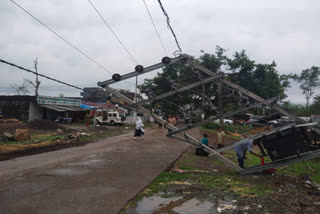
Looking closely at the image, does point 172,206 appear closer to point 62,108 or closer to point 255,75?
point 62,108

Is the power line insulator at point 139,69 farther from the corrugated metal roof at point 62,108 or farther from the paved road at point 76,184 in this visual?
the corrugated metal roof at point 62,108

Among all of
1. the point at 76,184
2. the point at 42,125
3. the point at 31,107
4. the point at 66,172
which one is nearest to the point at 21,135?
the point at 42,125

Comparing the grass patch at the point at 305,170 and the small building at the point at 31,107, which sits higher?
the small building at the point at 31,107

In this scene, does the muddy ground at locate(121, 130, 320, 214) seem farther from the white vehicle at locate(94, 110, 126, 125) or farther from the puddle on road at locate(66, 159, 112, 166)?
the white vehicle at locate(94, 110, 126, 125)

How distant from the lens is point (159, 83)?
139ft

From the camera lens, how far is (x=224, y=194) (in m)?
5.91

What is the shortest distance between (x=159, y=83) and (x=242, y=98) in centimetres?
3480

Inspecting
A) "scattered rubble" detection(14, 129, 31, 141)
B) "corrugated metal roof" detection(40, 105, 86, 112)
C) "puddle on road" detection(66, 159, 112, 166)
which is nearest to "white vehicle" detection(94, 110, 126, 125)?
"corrugated metal roof" detection(40, 105, 86, 112)

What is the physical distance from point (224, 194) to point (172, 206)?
4.99 feet

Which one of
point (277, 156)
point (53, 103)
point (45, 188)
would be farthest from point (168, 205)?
point (53, 103)

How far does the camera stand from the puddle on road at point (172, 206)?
481 centimetres

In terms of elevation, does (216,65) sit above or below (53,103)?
above

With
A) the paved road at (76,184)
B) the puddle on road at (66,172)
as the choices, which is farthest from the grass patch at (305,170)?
the puddle on road at (66,172)

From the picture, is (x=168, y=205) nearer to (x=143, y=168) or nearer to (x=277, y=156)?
(x=143, y=168)
